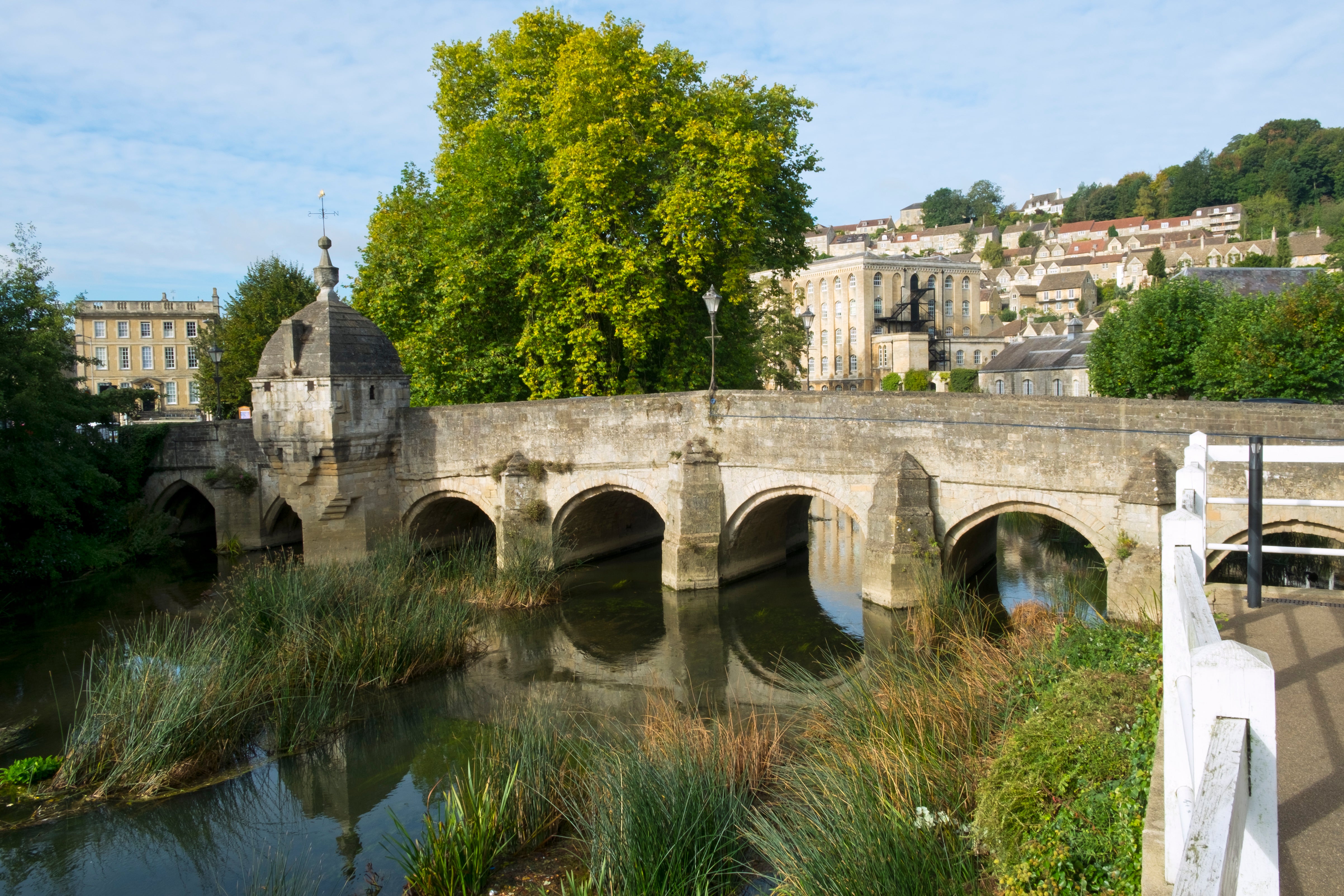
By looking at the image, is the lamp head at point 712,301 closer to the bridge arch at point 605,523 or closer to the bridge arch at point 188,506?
the bridge arch at point 605,523

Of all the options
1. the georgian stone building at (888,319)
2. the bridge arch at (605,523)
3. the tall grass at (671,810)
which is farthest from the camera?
the georgian stone building at (888,319)

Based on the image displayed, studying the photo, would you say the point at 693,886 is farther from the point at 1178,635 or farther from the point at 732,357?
the point at 732,357

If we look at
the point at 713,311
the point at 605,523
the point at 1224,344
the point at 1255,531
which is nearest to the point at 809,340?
the point at 1224,344

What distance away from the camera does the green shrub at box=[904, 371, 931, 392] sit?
5203cm

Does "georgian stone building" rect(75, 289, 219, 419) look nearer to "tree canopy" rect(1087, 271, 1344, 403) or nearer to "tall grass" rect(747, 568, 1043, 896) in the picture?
"tree canopy" rect(1087, 271, 1344, 403)

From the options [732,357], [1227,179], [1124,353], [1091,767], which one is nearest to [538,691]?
[1091,767]

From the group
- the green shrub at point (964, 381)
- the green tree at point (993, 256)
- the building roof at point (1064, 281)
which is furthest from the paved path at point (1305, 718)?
the green tree at point (993, 256)

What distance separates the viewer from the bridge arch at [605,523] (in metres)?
18.3

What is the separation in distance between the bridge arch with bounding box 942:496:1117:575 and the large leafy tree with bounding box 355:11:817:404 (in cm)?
722

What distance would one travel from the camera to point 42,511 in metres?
19.3

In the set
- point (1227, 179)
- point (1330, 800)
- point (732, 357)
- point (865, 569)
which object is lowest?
point (865, 569)

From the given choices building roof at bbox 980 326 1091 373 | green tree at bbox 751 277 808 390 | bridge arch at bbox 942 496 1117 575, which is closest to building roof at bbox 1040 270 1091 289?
building roof at bbox 980 326 1091 373

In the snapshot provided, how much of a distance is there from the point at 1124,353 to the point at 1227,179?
107 meters

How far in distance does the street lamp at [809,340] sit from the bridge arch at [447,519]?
29.8ft
